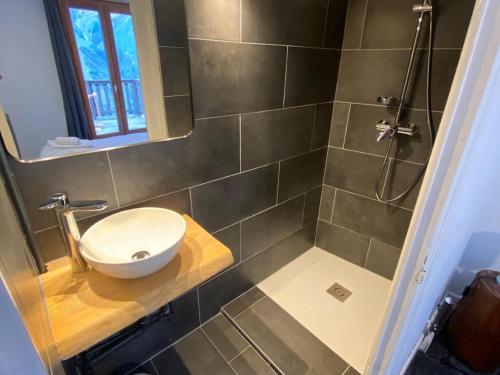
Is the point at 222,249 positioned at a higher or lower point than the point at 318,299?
higher

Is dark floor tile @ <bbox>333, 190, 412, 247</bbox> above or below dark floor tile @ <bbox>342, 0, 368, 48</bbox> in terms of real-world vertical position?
below

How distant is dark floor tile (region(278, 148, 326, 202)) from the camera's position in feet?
6.24

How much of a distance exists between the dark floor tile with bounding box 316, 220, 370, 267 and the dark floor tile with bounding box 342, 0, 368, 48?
1416mm

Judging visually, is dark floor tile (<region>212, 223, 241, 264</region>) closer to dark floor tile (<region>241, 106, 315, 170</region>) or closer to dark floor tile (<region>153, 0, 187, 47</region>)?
dark floor tile (<region>241, 106, 315, 170</region>)

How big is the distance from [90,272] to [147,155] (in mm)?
510

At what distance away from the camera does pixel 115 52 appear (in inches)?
42.2

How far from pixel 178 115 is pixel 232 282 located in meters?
1.18

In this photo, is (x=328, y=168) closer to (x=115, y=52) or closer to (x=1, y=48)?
(x=115, y=52)

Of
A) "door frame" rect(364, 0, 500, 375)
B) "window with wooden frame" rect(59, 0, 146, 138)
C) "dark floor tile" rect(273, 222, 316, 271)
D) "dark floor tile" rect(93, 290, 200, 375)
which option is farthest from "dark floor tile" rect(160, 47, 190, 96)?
"dark floor tile" rect(273, 222, 316, 271)

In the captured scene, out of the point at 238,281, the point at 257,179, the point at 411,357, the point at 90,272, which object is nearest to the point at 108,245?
the point at 90,272

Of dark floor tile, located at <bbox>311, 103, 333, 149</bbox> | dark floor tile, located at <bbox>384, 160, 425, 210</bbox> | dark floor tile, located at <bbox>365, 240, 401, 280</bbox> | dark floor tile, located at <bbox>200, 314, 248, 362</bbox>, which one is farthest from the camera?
dark floor tile, located at <bbox>365, 240, 401, 280</bbox>

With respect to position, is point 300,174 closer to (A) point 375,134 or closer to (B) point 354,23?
(A) point 375,134

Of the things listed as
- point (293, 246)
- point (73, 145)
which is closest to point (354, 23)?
point (293, 246)

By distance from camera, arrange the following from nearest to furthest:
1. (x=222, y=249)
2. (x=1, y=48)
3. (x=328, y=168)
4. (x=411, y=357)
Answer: (x=1, y=48)
(x=222, y=249)
(x=411, y=357)
(x=328, y=168)
